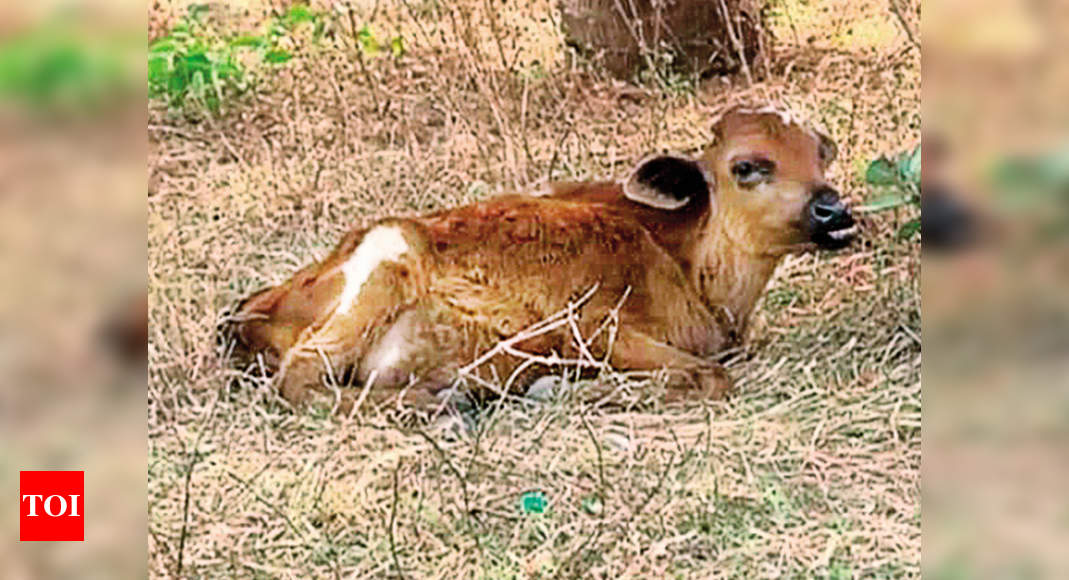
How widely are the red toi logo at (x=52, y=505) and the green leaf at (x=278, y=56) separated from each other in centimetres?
78

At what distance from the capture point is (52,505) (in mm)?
1081

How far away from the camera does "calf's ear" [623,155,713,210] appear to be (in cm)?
175

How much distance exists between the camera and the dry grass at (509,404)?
5.07 feet

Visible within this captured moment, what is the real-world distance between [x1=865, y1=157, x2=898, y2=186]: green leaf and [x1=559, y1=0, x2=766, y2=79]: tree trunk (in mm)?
217

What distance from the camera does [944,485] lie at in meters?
1.07

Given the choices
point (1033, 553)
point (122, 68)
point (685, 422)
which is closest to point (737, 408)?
point (685, 422)

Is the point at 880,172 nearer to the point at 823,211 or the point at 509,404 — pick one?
the point at 823,211

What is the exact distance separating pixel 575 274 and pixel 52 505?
0.80m

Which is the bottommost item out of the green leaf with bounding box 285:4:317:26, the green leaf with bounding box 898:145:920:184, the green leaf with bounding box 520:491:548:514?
the green leaf with bounding box 520:491:548:514

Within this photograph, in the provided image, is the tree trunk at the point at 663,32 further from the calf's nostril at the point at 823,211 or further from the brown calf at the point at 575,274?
the calf's nostril at the point at 823,211

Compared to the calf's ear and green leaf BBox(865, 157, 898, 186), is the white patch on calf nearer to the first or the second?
the calf's ear

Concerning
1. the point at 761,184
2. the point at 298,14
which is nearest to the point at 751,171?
the point at 761,184

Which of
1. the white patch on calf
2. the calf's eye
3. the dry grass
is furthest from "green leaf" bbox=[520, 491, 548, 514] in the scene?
the calf's eye

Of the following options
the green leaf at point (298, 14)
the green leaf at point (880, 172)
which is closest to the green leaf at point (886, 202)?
the green leaf at point (880, 172)
